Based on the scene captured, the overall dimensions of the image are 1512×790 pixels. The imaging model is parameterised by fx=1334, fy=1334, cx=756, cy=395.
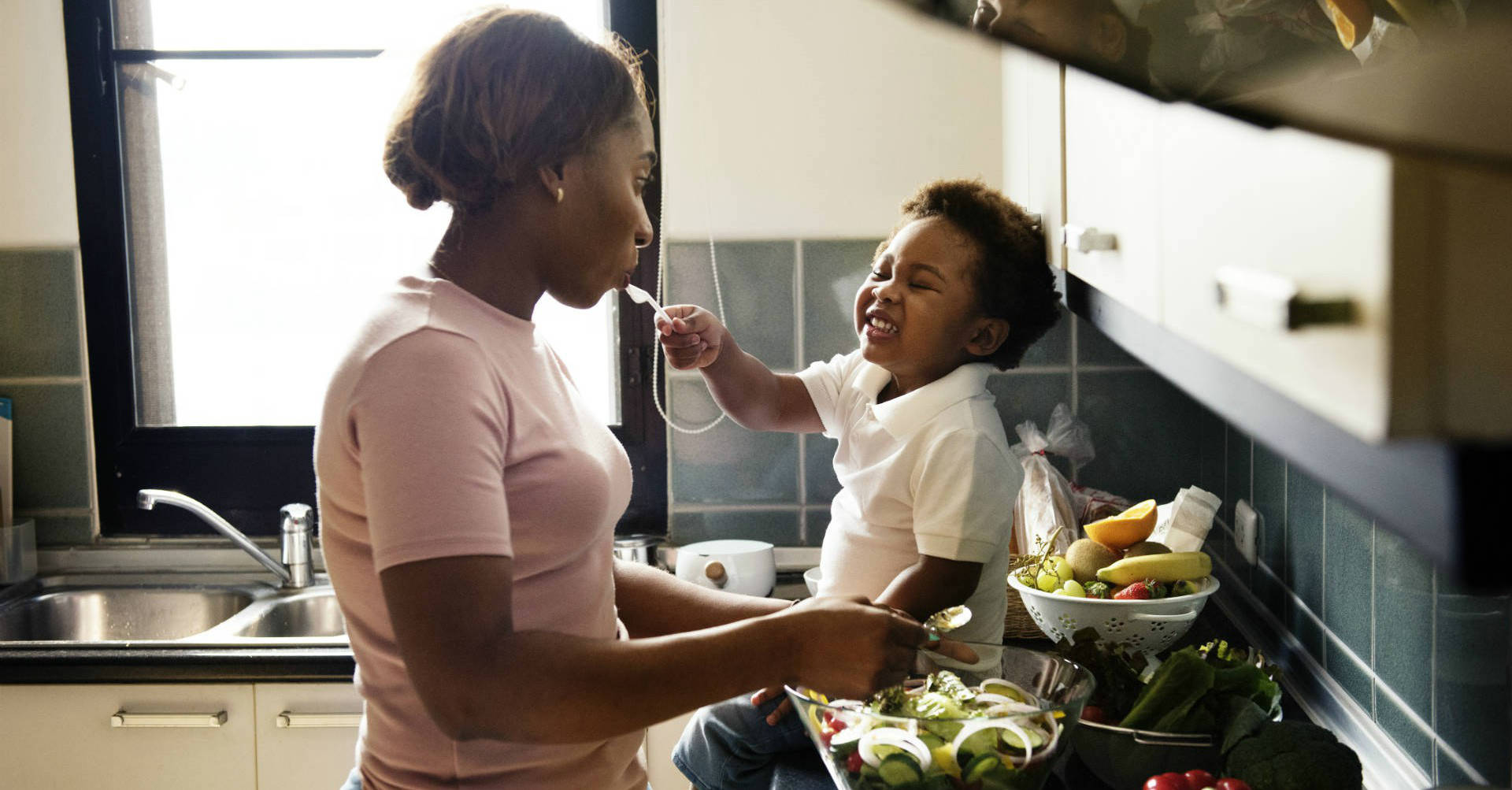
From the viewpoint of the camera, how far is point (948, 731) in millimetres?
1155

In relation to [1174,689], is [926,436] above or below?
above

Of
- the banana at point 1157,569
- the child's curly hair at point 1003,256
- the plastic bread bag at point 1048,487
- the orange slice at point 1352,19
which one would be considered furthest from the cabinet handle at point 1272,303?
the plastic bread bag at point 1048,487

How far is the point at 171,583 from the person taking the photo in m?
2.30

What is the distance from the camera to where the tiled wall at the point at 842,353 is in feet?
7.47

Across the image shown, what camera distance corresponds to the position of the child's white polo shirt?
4.94ft

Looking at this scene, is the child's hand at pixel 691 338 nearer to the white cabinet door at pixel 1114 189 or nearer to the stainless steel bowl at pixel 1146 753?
the white cabinet door at pixel 1114 189

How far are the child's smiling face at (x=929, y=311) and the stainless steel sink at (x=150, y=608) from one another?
3.64ft

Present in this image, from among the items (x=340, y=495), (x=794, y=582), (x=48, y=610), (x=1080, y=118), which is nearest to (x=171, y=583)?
(x=48, y=610)

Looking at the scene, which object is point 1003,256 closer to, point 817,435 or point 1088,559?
point 1088,559

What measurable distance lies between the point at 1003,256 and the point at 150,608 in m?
1.57

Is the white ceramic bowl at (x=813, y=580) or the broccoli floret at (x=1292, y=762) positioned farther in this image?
the white ceramic bowl at (x=813, y=580)

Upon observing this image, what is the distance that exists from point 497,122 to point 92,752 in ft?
4.72

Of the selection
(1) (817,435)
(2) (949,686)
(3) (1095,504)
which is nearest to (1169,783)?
(2) (949,686)

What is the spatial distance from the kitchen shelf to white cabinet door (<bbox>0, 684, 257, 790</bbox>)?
1.59m
